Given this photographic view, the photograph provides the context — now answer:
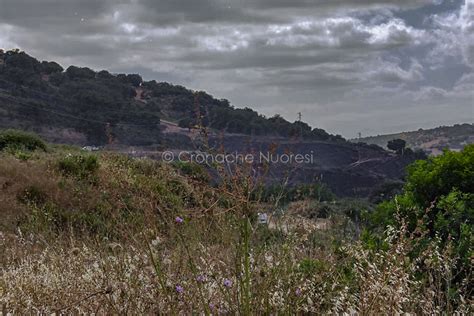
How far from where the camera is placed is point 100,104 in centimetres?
6169

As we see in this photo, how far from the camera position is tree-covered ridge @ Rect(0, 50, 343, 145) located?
55312 millimetres

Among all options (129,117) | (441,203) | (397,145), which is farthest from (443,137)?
(441,203)

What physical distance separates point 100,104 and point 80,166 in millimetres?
47626

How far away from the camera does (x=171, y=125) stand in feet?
199

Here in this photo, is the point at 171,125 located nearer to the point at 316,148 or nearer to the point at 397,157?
the point at 316,148

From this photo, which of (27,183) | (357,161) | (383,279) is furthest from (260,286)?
(357,161)

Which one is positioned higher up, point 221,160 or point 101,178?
point 221,160

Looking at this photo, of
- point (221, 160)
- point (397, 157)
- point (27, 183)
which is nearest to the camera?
point (221, 160)

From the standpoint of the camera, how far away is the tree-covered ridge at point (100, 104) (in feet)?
181

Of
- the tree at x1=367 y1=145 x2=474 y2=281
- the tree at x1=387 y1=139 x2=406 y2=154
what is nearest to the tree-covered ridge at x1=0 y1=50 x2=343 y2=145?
the tree at x1=387 y1=139 x2=406 y2=154

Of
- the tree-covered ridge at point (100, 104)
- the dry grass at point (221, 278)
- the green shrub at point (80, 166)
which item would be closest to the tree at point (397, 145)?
the tree-covered ridge at point (100, 104)

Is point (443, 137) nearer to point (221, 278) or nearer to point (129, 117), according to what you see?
point (129, 117)

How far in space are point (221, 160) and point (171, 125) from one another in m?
57.8

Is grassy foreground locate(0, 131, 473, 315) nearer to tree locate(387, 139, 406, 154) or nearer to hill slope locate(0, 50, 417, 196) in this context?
hill slope locate(0, 50, 417, 196)
